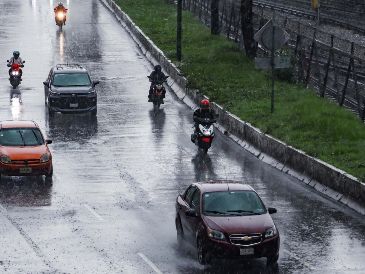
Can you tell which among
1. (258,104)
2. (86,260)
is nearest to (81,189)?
(86,260)

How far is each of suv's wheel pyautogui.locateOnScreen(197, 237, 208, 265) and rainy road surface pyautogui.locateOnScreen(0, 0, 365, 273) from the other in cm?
21

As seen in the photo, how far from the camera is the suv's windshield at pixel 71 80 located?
4460cm

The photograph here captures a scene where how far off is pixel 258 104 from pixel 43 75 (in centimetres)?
1589

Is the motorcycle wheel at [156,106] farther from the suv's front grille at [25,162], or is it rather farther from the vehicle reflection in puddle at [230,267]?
the vehicle reflection in puddle at [230,267]

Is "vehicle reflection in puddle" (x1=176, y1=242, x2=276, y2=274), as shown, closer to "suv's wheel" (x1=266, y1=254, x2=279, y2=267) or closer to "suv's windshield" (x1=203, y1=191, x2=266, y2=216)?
"suv's wheel" (x1=266, y1=254, x2=279, y2=267)

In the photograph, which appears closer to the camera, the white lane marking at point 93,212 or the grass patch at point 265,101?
the white lane marking at point 93,212

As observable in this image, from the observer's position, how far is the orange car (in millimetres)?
31719

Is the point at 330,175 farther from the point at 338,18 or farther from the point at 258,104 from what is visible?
the point at 338,18

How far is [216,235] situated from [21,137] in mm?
12332

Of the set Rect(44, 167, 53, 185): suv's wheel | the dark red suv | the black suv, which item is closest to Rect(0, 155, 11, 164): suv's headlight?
Rect(44, 167, 53, 185): suv's wheel

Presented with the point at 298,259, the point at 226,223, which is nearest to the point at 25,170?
the point at 226,223

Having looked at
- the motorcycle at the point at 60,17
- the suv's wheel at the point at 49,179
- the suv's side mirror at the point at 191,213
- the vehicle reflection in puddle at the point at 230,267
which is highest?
the suv's side mirror at the point at 191,213

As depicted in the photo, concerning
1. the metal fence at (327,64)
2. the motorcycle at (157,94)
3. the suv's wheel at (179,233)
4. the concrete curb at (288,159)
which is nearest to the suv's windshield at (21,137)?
the concrete curb at (288,159)

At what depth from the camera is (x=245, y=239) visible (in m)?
22.1
